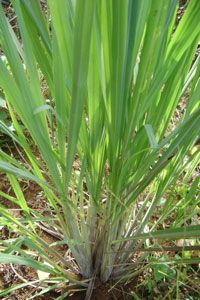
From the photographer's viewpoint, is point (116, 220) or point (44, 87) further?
point (44, 87)

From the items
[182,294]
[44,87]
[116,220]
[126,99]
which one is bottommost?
[182,294]

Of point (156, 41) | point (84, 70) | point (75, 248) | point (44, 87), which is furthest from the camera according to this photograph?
point (44, 87)

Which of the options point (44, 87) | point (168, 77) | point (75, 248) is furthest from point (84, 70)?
point (44, 87)

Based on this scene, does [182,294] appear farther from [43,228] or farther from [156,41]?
[156,41]

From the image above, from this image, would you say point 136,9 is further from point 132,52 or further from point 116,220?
point 116,220

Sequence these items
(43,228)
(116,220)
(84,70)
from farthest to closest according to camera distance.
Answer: (43,228)
(116,220)
(84,70)

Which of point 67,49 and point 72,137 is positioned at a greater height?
point 67,49

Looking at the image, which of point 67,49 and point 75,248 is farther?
point 75,248

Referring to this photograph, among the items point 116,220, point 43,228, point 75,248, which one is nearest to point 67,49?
point 116,220

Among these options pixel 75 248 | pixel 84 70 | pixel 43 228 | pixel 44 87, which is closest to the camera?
pixel 84 70
